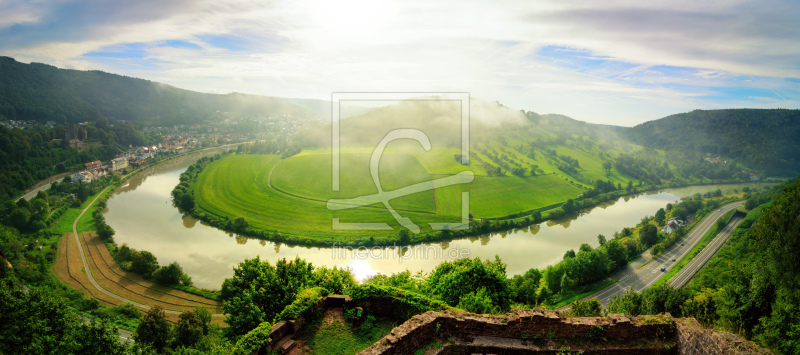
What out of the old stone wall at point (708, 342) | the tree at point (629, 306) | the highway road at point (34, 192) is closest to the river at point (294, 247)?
the highway road at point (34, 192)

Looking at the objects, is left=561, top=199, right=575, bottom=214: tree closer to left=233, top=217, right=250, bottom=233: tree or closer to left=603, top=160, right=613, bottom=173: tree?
left=603, top=160, right=613, bottom=173: tree

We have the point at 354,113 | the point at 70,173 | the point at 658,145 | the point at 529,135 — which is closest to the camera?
the point at 70,173

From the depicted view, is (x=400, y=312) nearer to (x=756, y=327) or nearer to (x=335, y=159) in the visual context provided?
(x=756, y=327)

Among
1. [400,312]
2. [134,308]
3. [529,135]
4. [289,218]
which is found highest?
[529,135]

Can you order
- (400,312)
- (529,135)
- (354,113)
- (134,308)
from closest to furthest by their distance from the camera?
(400,312)
(134,308)
(354,113)
(529,135)

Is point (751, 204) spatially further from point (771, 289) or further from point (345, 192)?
point (345, 192)

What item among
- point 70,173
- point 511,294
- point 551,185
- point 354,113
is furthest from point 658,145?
point 70,173

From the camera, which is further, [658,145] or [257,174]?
[658,145]

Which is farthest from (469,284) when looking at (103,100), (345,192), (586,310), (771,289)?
(103,100)

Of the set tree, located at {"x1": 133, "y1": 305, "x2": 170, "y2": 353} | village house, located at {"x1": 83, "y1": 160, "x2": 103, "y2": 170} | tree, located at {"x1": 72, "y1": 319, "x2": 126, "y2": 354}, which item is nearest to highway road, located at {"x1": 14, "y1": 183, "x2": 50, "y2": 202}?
village house, located at {"x1": 83, "y1": 160, "x2": 103, "y2": 170}
